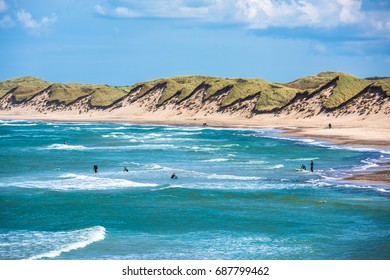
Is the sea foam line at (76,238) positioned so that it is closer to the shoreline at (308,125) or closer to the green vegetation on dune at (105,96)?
the shoreline at (308,125)

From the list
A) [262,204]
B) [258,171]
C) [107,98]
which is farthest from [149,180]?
[107,98]

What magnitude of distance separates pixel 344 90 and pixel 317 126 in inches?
740

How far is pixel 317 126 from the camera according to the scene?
101m

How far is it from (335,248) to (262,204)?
10023mm

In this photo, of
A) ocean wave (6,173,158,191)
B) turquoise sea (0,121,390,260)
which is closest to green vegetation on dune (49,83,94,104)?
turquoise sea (0,121,390,260)

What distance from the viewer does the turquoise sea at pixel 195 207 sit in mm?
27297

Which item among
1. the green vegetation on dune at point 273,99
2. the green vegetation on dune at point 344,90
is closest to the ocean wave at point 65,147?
the green vegetation on dune at point 344,90

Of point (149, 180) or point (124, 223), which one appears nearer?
point (124, 223)

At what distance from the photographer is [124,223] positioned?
3259 centimetres

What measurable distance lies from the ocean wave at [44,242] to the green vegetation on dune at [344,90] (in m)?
85.4

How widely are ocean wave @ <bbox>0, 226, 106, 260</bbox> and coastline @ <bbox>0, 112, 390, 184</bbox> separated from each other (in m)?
20.6

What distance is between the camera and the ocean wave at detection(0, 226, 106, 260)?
86.4 ft
